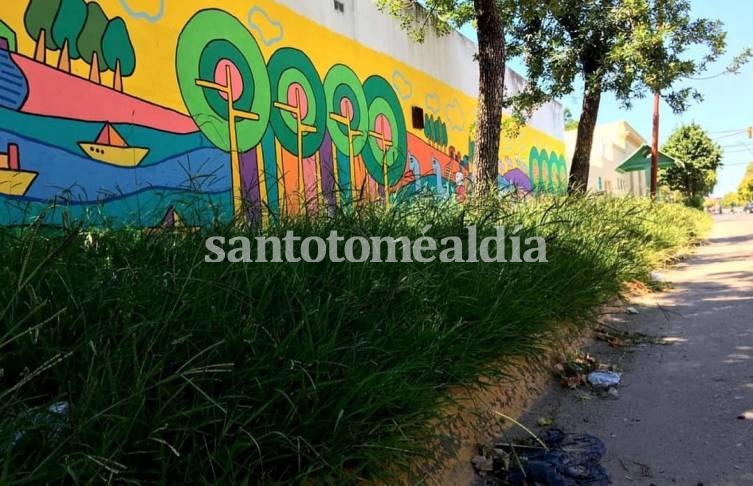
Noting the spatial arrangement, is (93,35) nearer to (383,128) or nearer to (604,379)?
(604,379)

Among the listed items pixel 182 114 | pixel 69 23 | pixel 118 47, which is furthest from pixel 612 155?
pixel 69 23

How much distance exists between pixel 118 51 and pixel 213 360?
4104 mm

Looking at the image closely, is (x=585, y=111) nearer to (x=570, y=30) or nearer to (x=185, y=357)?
(x=570, y=30)

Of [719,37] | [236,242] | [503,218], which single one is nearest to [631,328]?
[503,218]

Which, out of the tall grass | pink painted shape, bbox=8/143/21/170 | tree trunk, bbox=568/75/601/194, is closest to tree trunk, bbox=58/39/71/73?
pink painted shape, bbox=8/143/21/170

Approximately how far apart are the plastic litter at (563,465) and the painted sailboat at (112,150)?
4.14m

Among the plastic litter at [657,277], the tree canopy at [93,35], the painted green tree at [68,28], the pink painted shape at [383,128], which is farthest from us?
the pink painted shape at [383,128]

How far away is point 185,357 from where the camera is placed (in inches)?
81.3

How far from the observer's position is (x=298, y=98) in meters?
7.35

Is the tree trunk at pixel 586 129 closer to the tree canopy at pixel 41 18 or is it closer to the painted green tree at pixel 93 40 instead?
the painted green tree at pixel 93 40

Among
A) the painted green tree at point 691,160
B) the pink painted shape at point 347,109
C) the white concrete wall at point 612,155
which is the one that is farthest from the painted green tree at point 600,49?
the painted green tree at point 691,160

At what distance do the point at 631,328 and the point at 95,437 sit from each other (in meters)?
5.02

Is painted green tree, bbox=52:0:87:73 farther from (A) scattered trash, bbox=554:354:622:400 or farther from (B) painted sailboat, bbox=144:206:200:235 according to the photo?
(A) scattered trash, bbox=554:354:622:400

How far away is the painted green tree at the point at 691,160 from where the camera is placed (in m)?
33.9
